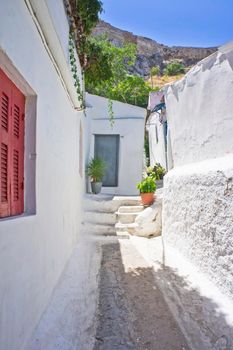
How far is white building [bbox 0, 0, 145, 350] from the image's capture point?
2042 millimetres

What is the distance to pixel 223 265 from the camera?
3.68m

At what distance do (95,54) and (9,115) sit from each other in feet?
16.4

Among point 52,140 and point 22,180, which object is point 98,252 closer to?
point 52,140

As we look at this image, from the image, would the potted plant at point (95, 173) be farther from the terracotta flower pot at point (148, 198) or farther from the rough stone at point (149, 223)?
the rough stone at point (149, 223)

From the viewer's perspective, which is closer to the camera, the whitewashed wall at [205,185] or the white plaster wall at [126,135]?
the whitewashed wall at [205,185]

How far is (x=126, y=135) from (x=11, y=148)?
8.92 m

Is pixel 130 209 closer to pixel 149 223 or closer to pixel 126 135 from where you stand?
pixel 149 223

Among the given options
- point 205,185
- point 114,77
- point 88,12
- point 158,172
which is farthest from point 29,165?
point 158,172

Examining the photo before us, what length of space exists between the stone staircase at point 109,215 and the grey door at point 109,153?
2.13 m

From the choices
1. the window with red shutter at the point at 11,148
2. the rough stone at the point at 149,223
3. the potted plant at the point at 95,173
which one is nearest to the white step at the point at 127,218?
the rough stone at the point at 149,223

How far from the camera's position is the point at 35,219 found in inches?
107

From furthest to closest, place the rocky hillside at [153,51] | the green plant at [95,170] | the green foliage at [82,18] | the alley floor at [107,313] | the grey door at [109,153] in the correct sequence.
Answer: the rocky hillside at [153,51] → the grey door at [109,153] → the green plant at [95,170] → the green foliage at [82,18] → the alley floor at [107,313]

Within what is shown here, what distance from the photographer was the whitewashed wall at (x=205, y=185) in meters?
3.51

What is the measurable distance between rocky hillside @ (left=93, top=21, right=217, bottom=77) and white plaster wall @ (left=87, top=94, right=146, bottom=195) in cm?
2536
